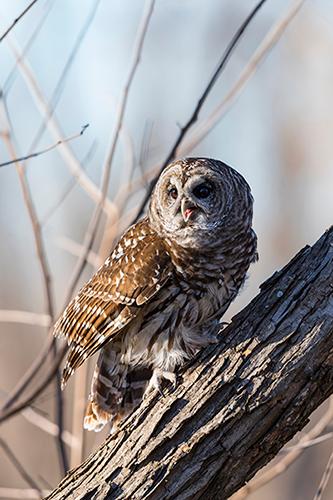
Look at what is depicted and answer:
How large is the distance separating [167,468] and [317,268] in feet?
2.96

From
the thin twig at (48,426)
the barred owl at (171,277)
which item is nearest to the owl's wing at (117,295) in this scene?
the barred owl at (171,277)

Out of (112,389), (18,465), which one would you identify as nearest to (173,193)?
(112,389)

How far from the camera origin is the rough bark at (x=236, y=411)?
3.54m

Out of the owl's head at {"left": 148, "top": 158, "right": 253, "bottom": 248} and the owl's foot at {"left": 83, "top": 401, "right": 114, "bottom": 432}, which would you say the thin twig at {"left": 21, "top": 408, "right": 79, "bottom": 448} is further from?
Answer: the owl's head at {"left": 148, "top": 158, "right": 253, "bottom": 248}

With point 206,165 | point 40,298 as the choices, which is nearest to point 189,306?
point 206,165

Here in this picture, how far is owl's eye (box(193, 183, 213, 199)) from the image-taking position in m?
4.38

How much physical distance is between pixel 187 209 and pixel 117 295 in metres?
0.48

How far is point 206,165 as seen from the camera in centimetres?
441

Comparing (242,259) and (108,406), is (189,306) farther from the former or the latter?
(108,406)

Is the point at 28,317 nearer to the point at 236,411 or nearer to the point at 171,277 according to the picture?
the point at 171,277

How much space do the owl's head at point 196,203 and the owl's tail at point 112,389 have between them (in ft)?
2.01

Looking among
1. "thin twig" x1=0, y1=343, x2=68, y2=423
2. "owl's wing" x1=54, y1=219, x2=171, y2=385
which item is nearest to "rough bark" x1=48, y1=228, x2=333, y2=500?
"thin twig" x1=0, y1=343, x2=68, y2=423

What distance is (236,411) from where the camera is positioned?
3.55 m

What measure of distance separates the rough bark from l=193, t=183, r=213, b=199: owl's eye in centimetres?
78
